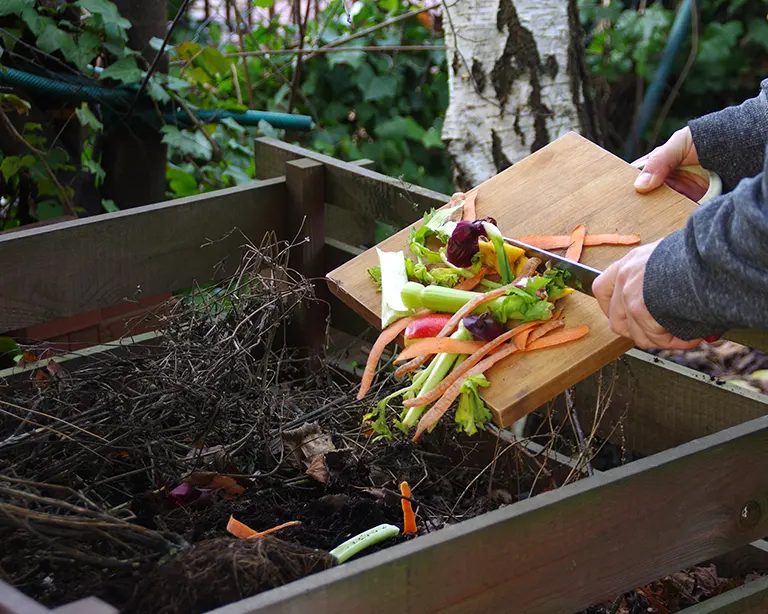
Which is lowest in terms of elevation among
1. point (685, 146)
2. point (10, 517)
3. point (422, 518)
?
point (422, 518)

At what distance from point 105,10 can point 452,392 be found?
7.15 ft

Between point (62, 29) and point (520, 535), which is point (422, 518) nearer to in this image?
point (520, 535)

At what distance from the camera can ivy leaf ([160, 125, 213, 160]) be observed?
3.66 m

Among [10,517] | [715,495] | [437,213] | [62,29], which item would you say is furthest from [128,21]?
[715,495]

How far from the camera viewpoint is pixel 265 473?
7.91 ft

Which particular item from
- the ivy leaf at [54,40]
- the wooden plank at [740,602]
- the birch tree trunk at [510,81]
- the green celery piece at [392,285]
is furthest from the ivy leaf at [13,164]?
the wooden plank at [740,602]

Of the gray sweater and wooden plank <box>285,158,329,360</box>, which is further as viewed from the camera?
wooden plank <box>285,158,329,360</box>

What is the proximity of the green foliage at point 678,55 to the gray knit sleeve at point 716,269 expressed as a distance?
4.98 meters

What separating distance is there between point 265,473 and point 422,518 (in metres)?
0.40

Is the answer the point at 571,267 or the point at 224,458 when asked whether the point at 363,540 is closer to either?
the point at 224,458

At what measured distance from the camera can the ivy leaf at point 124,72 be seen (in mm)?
3551

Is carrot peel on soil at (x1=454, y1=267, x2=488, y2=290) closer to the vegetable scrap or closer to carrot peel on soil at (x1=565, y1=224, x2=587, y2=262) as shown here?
the vegetable scrap

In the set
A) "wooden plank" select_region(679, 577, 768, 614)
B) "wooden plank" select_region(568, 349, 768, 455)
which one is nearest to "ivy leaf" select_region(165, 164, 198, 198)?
"wooden plank" select_region(568, 349, 768, 455)

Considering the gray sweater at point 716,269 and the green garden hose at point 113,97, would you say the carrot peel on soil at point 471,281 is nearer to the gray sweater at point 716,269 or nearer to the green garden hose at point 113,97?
the gray sweater at point 716,269
